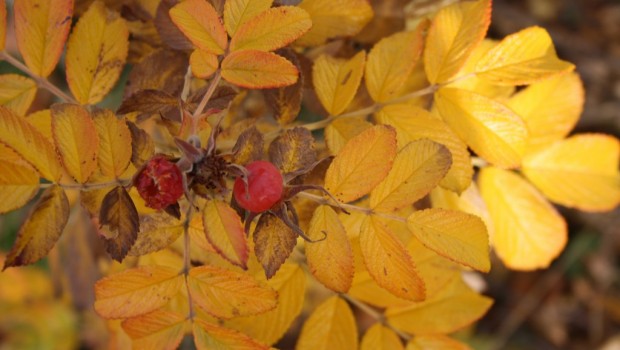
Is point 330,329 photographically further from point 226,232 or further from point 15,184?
point 15,184

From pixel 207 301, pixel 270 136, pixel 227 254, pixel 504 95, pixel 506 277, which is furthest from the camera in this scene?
pixel 506 277

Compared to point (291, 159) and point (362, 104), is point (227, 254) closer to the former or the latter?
point (291, 159)

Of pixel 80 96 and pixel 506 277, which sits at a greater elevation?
pixel 80 96

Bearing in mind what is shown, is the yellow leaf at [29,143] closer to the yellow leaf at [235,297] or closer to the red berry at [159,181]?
the red berry at [159,181]

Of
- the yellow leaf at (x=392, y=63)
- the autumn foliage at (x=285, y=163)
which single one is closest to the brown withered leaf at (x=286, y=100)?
the autumn foliage at (x=285, y=163)

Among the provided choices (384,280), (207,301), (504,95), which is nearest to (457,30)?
(504,95)

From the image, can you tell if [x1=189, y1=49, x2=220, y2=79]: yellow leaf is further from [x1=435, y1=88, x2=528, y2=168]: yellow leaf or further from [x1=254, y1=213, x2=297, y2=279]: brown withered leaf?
[x1=435, y1=88, x2=528, y2=168]: yellow leaf
